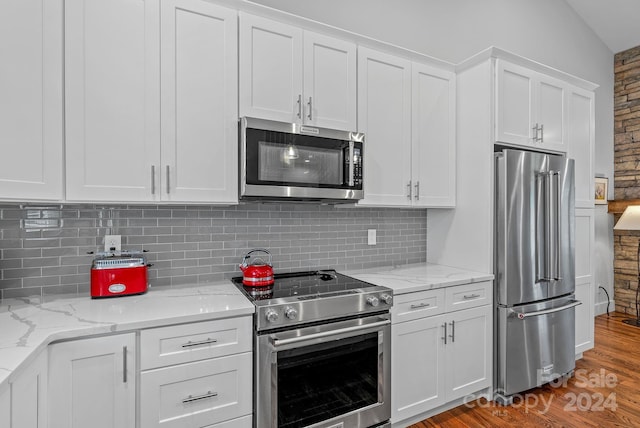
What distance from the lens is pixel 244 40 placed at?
2014 mm

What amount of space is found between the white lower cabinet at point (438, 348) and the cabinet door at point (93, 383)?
57.1 inches

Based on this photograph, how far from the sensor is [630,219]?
4.15 metres

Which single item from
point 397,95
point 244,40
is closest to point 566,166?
point 397,95

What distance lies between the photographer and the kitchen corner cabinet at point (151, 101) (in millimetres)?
1658

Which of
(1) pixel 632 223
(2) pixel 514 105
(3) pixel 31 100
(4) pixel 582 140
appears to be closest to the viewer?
(3) pixel 31 100

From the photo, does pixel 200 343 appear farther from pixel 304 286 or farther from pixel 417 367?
pixel 417 367

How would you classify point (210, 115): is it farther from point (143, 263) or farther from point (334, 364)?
point (334, 364)

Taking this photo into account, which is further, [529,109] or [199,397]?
[529,109]

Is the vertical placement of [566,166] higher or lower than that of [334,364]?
higher

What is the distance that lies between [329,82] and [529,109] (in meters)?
1.74

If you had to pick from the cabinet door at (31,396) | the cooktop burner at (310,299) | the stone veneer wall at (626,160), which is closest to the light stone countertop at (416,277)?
the cooktop burner at (310,299)

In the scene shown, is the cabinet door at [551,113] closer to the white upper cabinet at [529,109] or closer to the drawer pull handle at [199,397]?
the white upper cabinet at [529,109]

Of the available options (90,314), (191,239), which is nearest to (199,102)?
(191,239)

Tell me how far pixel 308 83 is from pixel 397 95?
29.4 inches
